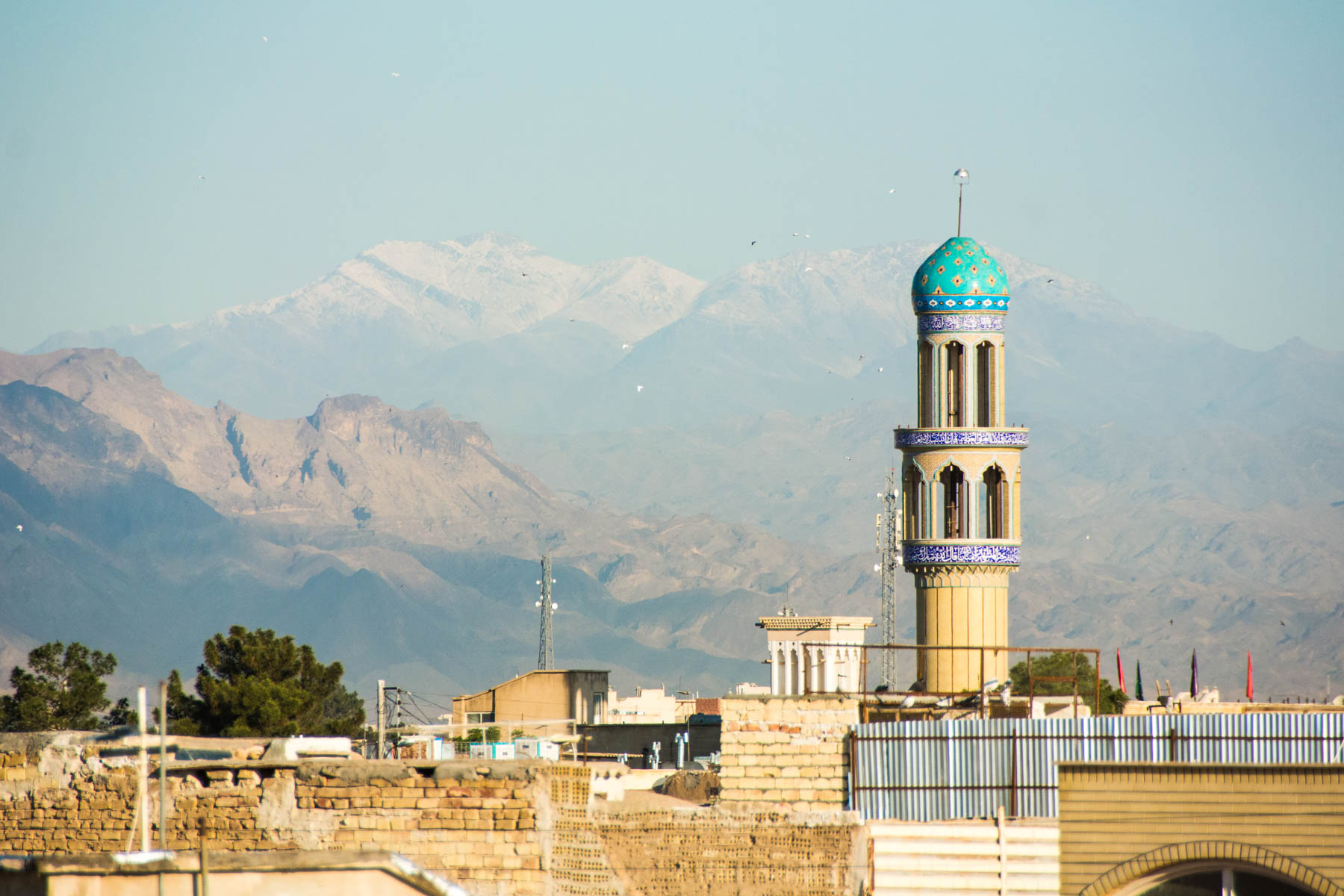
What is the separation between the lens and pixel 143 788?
17812 millimetres

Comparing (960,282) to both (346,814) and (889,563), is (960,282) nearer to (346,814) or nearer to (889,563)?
(346,814)

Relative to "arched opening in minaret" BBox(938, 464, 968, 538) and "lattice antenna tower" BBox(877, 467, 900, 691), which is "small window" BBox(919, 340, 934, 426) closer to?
"arched opening in minaret" BBox(938, 464, 968, 538)

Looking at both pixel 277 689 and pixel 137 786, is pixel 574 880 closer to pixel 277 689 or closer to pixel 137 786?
pixel 137 786

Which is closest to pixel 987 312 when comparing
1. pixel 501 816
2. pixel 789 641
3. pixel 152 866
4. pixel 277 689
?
pixel 789 641

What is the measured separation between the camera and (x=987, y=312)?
42.2 meters

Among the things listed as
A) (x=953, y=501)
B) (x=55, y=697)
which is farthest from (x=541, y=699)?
→ (x=55, y=697)

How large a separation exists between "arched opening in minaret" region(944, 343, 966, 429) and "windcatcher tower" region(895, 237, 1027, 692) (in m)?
0.02

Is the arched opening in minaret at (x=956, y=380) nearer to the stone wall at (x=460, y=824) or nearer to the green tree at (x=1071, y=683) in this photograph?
the green tree at (x=1071, y=683)

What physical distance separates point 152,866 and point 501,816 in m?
6.40

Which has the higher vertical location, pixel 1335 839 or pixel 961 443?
pixel 961 443

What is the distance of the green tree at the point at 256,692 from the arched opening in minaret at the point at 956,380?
51.4 ft

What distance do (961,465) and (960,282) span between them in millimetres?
3946

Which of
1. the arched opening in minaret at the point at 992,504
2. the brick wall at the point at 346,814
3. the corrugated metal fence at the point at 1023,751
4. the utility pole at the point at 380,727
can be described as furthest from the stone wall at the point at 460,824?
the arched opening in minaret at the point at 992,504

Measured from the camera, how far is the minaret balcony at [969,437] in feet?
135
